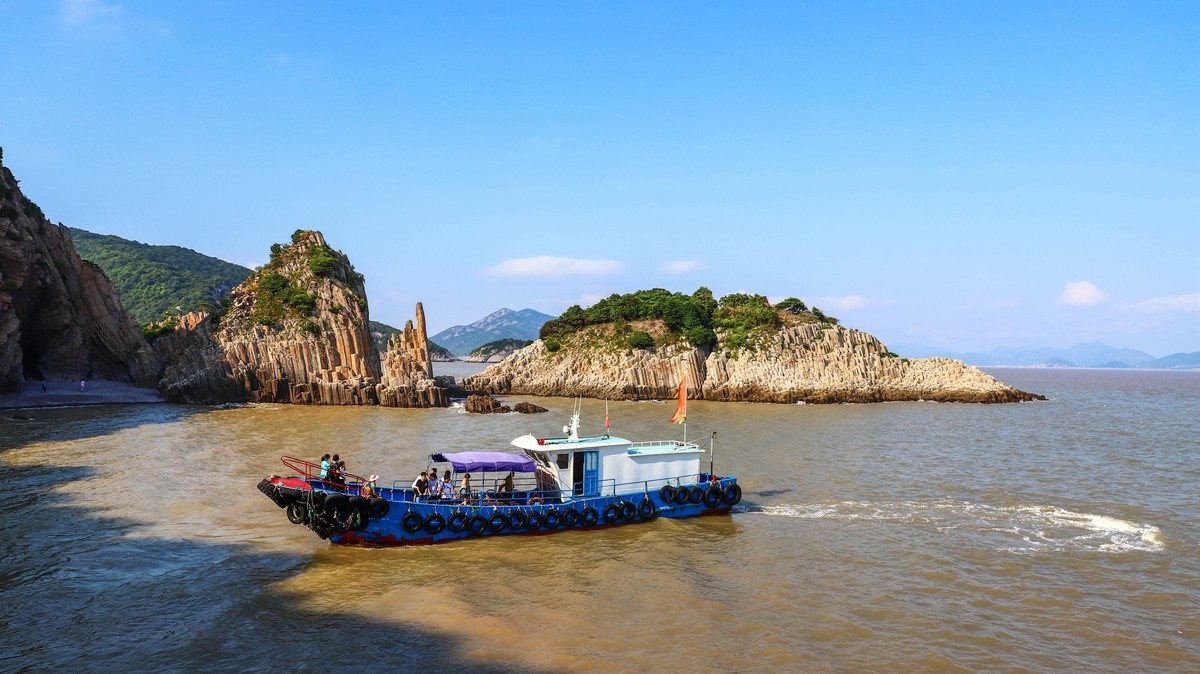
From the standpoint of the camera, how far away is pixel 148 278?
136625mm

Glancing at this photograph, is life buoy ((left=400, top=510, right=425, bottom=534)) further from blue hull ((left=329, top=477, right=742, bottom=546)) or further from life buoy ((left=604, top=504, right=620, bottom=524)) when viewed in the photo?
life buoy ((left=604, top=504, right=620, bottom=524))

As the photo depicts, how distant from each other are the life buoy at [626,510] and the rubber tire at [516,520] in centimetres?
321

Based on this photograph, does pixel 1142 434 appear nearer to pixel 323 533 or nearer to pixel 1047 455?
pixel 1047 455

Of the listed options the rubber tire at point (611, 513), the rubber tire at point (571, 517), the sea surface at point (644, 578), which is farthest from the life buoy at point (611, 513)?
the rubber tire at point (571, 517)

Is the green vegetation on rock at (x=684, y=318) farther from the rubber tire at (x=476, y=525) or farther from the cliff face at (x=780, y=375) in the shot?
the rubber tire at (x=476, y=525)

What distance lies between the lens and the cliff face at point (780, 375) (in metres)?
72.7

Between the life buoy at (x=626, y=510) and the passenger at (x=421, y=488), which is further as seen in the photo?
the life buoy at (x=626, y=510)

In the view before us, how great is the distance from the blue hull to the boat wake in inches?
99.5

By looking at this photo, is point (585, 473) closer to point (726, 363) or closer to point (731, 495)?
point (731, 495)

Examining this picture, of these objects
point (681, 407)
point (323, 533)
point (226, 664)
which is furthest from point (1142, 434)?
point (226, 664)

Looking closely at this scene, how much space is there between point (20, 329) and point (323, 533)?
5020cm

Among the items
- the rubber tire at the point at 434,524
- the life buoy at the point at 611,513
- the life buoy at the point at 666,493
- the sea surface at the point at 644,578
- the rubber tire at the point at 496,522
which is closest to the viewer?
the sea surface at the point at 644,578

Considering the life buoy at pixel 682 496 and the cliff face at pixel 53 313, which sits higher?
the cliff face at pixel 53 313

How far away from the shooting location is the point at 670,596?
54.4 feet
